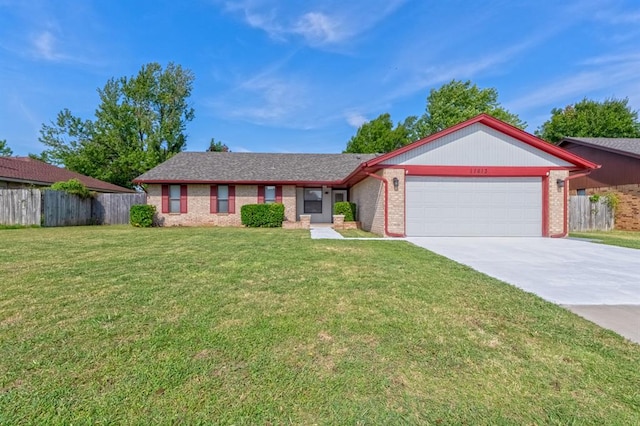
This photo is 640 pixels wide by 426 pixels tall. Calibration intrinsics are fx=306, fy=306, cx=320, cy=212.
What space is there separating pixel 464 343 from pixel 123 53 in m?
22.8

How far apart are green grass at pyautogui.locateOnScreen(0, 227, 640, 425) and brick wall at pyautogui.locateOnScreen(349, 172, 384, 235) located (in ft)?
24.9

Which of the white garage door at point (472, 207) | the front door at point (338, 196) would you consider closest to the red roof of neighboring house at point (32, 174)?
the front door at point (338, 196)

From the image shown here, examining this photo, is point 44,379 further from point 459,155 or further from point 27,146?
point 27,146

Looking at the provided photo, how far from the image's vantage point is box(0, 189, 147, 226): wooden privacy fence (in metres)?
14.9

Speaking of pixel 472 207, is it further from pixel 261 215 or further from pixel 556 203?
pixel 261 215

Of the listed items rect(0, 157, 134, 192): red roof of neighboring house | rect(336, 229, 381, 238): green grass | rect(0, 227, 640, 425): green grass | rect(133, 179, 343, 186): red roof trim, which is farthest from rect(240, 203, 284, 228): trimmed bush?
rect(0, 157, 134, 192): red roof of neighboring house

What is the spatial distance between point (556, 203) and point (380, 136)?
26.9 metres

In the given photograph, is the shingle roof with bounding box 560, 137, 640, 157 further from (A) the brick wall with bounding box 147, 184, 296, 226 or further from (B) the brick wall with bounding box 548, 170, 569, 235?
(A) the brick wall with bounding box 147, 184, 296, 226

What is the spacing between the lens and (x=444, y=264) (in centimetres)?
625

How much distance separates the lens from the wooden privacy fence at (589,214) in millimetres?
15336

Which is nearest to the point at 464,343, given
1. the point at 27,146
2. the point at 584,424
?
the point at 584,424

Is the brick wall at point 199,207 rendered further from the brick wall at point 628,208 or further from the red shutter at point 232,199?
the brick wall at point 628,208

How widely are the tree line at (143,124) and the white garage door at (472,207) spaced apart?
23184mm

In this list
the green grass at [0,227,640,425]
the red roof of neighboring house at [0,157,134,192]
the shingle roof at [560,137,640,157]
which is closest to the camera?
the green grass at [0,227,640,425]
